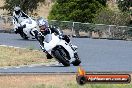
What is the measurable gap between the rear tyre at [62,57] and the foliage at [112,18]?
794 inches

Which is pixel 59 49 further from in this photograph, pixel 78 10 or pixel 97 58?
pixel 78 10

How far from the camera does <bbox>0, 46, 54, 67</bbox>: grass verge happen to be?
874 inches

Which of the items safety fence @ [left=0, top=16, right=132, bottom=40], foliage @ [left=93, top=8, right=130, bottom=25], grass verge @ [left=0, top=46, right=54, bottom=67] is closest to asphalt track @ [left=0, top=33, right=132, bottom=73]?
grass verge @ [left=0, top=46, right=54, bottom=67]

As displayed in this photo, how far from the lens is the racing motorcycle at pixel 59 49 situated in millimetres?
20859

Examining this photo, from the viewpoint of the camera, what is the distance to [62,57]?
20.9 meters

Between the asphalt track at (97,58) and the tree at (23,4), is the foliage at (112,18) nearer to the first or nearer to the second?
the asphalt track at (97,58)

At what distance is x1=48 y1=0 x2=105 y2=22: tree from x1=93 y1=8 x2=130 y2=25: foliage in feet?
18.9

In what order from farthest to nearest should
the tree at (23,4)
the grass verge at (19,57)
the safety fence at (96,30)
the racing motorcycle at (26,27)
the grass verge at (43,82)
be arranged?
the tree at (23,4), the safety fence at (96,30), the racing motorcycle at (26,27), the grass verge at (19,57), the grass verge at (43,82)

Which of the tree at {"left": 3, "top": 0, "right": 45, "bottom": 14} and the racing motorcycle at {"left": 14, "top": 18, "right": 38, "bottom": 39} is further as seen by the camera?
the tree at {"left": 3, "top": 0, "right": 45, "bottom": 14}

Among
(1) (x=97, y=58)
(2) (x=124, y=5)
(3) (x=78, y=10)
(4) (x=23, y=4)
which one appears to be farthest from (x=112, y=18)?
(1) (x=97, y=58)

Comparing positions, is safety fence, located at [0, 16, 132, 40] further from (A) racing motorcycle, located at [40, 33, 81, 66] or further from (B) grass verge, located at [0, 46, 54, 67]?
(A) racing motorcycle, located at [40, 33, 81, 66]

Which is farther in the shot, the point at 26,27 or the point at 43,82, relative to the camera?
the point at 26,27

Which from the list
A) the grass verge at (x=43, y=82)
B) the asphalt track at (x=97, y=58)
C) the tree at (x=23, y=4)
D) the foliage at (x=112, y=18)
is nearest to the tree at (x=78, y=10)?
the tree at (x=23, y=4)

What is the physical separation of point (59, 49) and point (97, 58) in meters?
4.10
